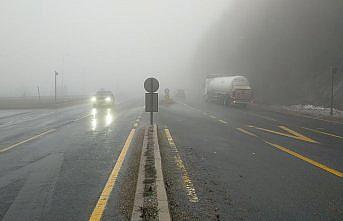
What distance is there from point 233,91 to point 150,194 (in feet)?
98.5

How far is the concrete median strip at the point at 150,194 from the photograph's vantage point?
4516 millimetres

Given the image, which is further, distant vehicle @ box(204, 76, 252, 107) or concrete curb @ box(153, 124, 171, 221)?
distant vehicle @ box(204, 76, 252, 107)

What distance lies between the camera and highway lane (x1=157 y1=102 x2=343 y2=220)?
4.91 meters

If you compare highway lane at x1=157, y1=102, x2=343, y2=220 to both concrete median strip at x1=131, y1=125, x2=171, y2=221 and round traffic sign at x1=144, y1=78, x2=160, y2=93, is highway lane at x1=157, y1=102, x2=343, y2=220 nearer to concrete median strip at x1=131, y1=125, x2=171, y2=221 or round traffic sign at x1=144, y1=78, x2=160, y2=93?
concrete median strip at x1=131, y1=125, x2=171, y2=221

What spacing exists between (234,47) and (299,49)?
94.0ft

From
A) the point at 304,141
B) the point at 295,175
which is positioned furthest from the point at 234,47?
the point at 295,175

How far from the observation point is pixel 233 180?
6.55 metres

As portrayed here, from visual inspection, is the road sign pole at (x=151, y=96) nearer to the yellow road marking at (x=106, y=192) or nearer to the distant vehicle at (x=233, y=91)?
the yellow road marking at (x=106, y=192)

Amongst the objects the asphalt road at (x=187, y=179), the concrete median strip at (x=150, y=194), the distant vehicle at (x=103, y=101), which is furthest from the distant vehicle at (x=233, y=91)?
the concrete median strip at (x=150, y=194)

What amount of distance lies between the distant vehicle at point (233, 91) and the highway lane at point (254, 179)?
22717 millimetres

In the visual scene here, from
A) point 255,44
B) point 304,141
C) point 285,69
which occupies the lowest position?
point 304,141

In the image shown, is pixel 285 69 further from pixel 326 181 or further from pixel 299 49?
pixel 326 181

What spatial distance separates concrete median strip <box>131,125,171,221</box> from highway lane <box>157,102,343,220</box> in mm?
182

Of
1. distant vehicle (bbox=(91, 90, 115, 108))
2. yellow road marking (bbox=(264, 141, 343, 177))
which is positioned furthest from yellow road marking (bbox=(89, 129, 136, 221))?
distant vehicle (bbox=(91, 90, 115, 108))
